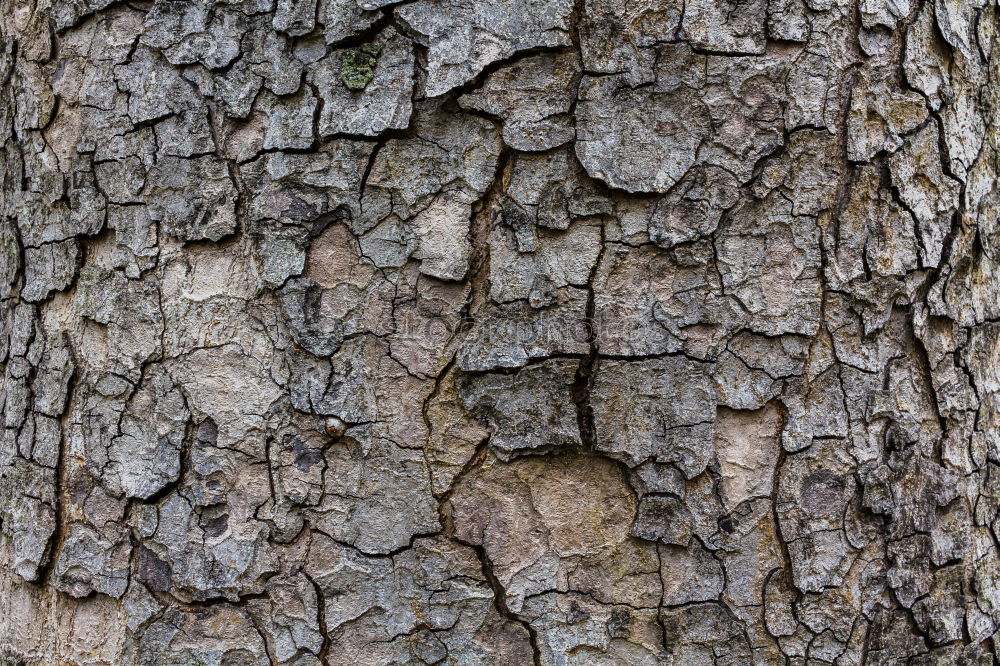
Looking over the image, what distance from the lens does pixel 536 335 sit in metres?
1.36

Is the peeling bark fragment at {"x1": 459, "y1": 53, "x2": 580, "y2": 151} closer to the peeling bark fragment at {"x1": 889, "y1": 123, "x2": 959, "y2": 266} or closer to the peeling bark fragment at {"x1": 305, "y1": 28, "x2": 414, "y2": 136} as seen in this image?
the peeling bark fragment at {"x1": 305, "y1": 28, "x2": 414, "y2": 136}

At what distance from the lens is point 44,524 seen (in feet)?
5.24

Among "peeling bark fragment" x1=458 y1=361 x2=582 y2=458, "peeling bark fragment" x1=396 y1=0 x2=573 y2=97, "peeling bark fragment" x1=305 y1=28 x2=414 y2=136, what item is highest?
"peeling bark fragment" x1=396 y1=0 x2=573 y2=97

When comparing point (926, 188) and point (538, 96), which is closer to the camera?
point (538, 96)

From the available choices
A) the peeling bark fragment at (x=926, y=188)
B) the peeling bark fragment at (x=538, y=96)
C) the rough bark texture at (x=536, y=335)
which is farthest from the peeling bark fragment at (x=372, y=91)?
the peeling bark fragment at (x=926, y=188)

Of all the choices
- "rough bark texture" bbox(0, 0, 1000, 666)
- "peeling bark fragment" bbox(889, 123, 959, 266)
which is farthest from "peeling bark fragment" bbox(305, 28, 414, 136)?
"peeling bark fragment" bbox(889, 123, 959, 266)

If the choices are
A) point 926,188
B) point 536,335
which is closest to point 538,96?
point 536,335

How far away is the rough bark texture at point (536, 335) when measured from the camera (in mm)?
1360

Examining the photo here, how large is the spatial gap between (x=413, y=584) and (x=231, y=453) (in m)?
0.41

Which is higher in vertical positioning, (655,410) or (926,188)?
(926,188)

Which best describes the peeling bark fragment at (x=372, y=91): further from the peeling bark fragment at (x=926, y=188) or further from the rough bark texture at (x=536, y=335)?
the peeling bark fragment at (x=926, y=188)

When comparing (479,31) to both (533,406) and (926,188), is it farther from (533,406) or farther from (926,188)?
(926,188)

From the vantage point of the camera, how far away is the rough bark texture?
1360mm

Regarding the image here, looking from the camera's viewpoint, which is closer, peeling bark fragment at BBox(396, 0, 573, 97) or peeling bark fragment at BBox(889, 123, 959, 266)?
peeling bark fragment at BBox(396, 0, 573, 97)
